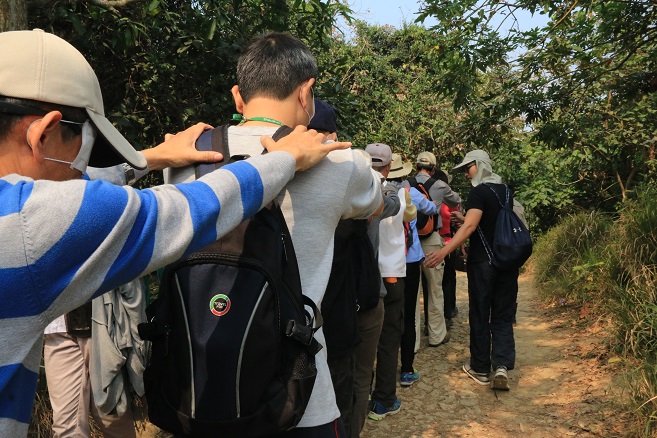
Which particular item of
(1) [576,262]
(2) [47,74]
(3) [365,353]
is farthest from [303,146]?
(1) [576,262]

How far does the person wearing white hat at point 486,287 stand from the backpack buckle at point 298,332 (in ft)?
13.4

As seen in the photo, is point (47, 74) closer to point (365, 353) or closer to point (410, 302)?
point (365, 353)

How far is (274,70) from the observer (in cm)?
189

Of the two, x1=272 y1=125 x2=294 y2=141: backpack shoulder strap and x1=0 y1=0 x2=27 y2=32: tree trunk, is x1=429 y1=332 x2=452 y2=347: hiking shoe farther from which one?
x1=272 y1=125 x2=294 y2=141: backpack shoulder strap

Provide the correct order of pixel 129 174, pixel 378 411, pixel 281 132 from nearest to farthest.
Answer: pixel 281 132 < pixel 129 174 < pixel 378 411

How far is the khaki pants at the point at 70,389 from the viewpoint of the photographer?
2.98 metres

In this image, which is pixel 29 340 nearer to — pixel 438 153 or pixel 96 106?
pixel 96 106

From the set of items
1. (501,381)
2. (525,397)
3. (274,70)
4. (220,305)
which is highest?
(274,70)

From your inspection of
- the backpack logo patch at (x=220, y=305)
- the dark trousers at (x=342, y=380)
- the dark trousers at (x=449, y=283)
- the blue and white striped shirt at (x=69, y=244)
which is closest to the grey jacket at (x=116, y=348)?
the dark trousers at (x=342, y=380)

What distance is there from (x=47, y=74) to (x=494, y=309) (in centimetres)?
503

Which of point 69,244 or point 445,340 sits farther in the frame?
point 445,340

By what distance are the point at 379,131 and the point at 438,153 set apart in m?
1.43

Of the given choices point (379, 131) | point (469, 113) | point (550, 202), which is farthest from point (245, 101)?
point (550, 202)

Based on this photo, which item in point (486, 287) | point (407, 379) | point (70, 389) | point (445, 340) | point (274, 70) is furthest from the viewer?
point (445, 340)
